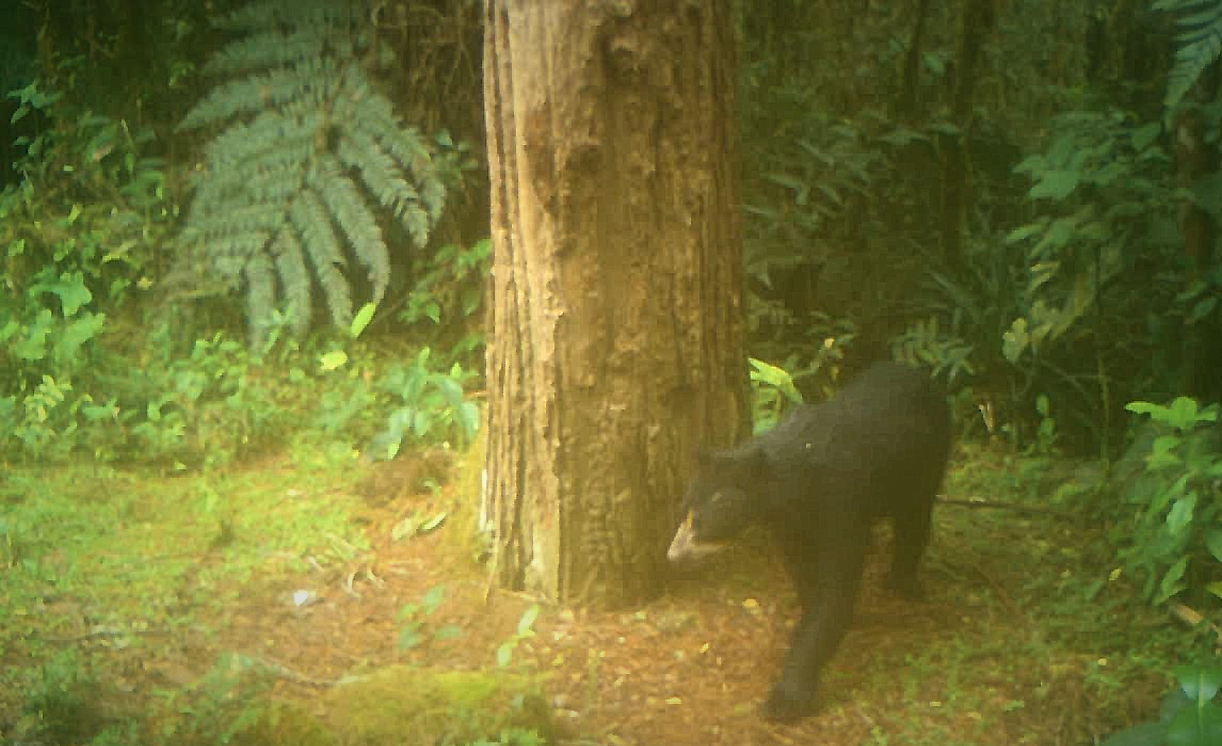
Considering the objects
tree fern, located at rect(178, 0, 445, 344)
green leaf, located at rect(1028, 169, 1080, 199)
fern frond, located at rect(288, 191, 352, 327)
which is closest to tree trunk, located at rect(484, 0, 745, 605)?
green leaf, located at rect(1028, 169, 1080, 199)

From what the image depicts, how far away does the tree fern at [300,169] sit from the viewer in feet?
19.4

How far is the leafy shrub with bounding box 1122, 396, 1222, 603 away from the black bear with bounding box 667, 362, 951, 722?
2.43 ft

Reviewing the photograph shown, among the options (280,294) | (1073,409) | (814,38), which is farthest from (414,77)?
(1073,409)

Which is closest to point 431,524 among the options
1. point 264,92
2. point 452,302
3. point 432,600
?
point 432,600

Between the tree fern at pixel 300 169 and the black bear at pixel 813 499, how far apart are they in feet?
8.15

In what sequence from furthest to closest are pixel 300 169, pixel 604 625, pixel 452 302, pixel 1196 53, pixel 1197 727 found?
pixel 452 302 < pixel 300 169 < pixel 604 625 < pixel 1196 53 < pixel 1197 727

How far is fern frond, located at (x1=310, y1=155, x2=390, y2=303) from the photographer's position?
5.88 metres

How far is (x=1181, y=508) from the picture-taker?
151 inches

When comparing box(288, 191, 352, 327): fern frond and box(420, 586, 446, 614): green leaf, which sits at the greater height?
box(288, 191, 352, 327): fern frond

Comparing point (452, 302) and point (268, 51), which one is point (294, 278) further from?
point (268, 51)

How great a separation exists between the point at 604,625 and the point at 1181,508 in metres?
1.82

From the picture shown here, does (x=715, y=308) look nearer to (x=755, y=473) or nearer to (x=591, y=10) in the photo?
(x=755, y=473)

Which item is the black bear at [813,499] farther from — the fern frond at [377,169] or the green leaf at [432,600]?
the fern frond at [377,169]

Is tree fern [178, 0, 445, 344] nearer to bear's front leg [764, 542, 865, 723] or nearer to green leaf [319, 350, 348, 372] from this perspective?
green leaf [319, 350, 348, 372]
